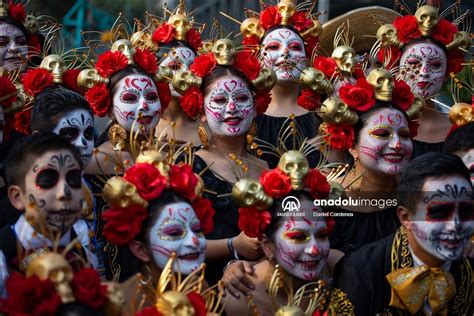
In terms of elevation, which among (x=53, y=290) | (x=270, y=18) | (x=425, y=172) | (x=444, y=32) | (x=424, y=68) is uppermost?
(x=444, y=32)

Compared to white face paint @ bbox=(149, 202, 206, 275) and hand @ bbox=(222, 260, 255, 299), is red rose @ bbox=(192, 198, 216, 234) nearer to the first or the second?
white face paint @ bbox=(149, 202, 206, 275)

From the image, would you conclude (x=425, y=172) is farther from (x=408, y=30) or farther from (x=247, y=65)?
(x=408, y=30)

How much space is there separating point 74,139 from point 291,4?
2.41 m

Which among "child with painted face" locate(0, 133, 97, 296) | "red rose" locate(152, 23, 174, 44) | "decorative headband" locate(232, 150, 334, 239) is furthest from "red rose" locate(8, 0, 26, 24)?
"child with painted face" locate(0, 133, 97, 296)

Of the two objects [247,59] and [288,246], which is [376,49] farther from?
[288,246]

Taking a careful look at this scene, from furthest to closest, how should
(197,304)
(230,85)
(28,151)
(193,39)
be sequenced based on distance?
(193,39) → (230,85) → (28,151) → (197,304)

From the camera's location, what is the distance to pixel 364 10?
8742 mm

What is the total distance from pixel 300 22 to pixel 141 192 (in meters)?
3.07

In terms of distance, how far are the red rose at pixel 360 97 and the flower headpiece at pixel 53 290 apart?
2510 mm

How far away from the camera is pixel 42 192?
207 inches

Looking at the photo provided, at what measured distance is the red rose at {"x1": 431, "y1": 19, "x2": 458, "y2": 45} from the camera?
7.92 meters

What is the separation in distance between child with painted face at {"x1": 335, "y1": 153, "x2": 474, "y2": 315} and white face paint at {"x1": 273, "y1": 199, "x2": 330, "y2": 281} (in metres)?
0.16

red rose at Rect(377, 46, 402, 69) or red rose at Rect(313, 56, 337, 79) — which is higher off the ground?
red rose at Rect(377, 46, 402, 69)

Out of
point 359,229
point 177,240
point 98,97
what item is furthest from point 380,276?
point 98,97
